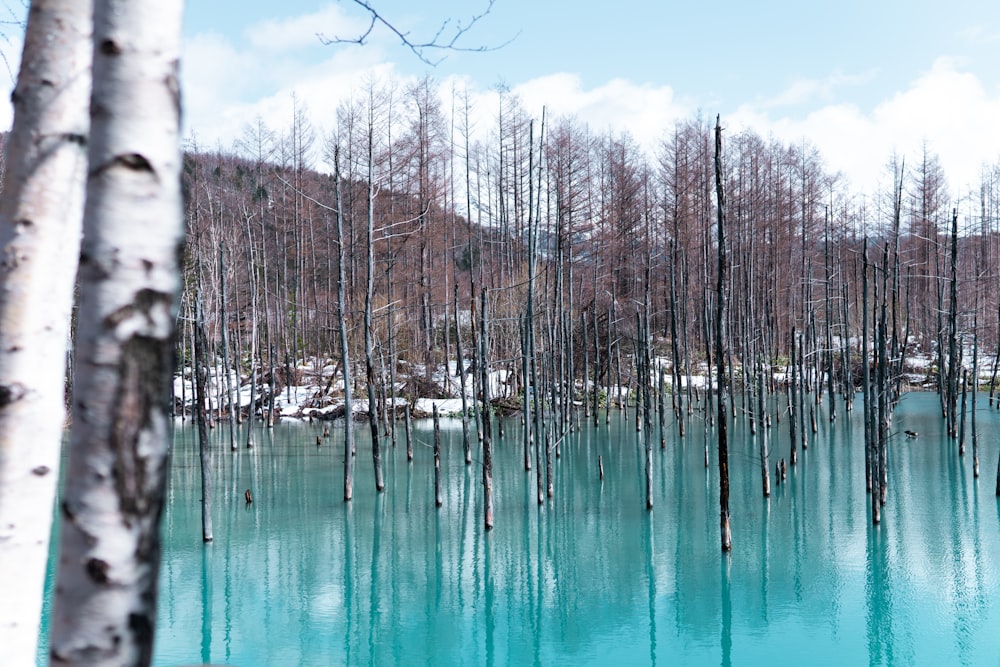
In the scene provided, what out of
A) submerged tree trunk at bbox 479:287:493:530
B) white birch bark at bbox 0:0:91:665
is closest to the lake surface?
submerged tree trunk at bbox 479:287:493:530

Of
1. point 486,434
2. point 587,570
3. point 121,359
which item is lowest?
point 587,570

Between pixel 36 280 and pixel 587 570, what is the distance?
8897 millimetres

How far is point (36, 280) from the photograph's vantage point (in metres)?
1.67

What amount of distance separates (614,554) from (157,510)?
9.48 m

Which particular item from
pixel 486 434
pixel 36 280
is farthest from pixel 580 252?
pixel 36 280

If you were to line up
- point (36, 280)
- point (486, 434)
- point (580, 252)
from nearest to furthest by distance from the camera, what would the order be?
1. point (36, 280)
2. point (486, 434)
3. point (580, 252)

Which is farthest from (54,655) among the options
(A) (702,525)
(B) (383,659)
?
(A) (702,525)

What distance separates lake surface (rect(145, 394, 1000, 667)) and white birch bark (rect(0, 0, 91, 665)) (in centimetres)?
617

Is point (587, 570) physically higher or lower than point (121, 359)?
lower

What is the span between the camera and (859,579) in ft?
30.4

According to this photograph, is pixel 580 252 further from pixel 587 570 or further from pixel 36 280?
pixel 36 280

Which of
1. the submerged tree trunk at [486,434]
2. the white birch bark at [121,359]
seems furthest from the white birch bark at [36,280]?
the submerged tree trunk at [486,434]

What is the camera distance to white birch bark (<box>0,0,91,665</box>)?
1.61 m

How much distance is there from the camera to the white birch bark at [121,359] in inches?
53.5
